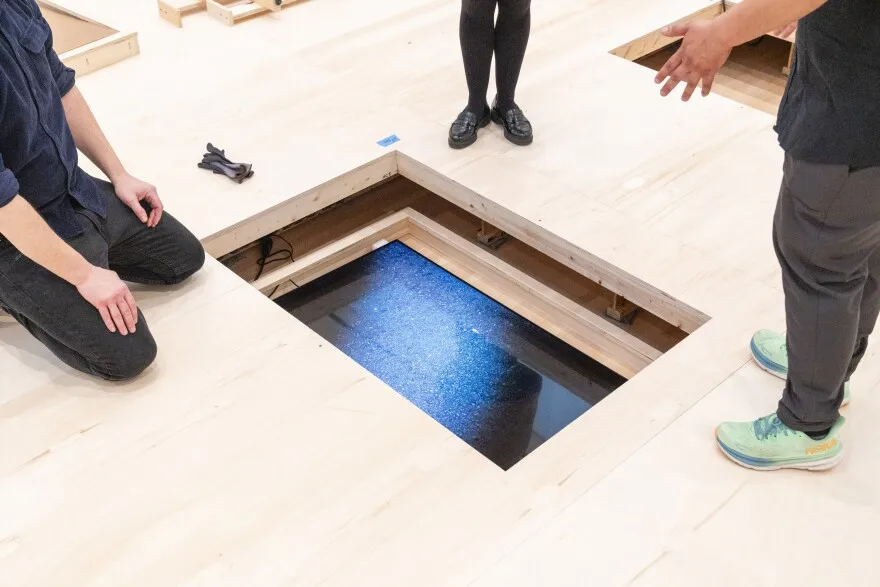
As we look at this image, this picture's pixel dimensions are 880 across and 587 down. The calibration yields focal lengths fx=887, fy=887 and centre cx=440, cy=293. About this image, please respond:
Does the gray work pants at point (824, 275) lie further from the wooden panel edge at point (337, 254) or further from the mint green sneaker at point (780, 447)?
the wooden panel edge at point (337, 254)

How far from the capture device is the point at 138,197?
81.2 inches

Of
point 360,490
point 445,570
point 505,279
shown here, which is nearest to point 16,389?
point 360,490

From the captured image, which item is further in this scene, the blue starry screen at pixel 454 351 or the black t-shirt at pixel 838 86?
the blue starry screen at pixel 454 351

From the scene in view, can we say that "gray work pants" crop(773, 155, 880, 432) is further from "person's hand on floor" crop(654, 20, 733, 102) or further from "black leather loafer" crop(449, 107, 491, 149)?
"black leather loafer" crop(449, 107, 491, 149)

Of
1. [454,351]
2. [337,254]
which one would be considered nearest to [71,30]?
[337,254]

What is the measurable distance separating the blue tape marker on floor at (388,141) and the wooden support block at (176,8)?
120cm

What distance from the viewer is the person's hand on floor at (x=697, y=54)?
132 centimetres

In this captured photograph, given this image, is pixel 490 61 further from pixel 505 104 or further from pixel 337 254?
pixel 337 254

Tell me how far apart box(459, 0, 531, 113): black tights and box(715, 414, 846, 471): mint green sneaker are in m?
1.31

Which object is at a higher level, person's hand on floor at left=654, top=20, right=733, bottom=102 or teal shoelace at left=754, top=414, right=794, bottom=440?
person's hand on floor at left=654, top=20, right=733, bottom=102

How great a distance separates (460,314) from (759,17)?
1.53 metres

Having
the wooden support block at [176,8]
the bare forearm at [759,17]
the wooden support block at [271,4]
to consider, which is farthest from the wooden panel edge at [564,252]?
the wooden support block at [176,8]

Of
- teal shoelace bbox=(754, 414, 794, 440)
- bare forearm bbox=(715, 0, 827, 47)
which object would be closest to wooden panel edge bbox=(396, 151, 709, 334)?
teal shoelace bbox=(754, 414, 794, 440)

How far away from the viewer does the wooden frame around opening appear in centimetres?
245
